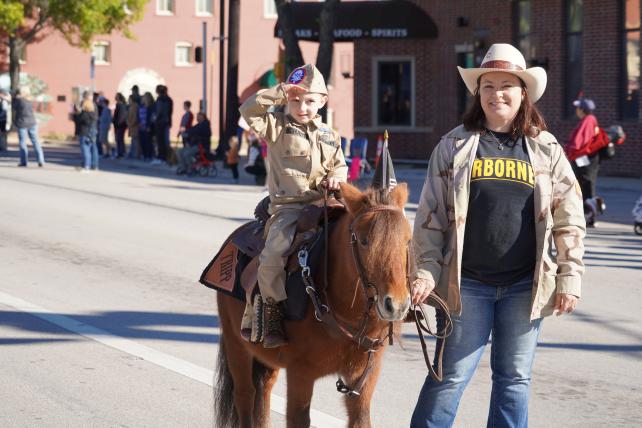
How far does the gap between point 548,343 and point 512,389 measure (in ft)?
13.3

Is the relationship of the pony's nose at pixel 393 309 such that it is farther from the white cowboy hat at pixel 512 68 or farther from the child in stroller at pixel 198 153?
the child in stroller at pixel 198 153

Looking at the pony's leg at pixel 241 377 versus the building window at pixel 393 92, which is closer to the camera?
the pony's leg at pixel 241 377

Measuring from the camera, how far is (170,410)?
7.04 meters

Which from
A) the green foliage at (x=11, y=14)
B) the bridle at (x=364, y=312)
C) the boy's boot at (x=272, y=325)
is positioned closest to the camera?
the bridle at (x=364, y=312)

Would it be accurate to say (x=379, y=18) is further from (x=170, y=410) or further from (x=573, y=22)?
(x=170, y=410)

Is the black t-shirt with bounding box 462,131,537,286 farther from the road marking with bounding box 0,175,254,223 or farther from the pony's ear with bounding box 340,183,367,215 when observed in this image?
the road marking with bounding box 0,175,254,223

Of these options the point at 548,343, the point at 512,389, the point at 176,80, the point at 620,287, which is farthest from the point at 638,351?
the point at 176,80

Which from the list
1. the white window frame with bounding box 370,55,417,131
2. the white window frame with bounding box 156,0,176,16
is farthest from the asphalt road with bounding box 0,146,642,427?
the white window frame with bounding box 156,0,176,16

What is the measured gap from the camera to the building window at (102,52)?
59.2 meters

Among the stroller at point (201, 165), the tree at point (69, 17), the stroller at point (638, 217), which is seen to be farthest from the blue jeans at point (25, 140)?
the tree at point (69, 17)

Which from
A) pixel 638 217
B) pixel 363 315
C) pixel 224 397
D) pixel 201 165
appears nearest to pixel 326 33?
pixel 201 165

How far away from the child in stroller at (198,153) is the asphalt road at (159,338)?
978 cm

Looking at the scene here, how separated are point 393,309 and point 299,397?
2.86 feet

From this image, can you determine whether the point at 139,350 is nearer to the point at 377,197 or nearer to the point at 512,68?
the point at 377,197
